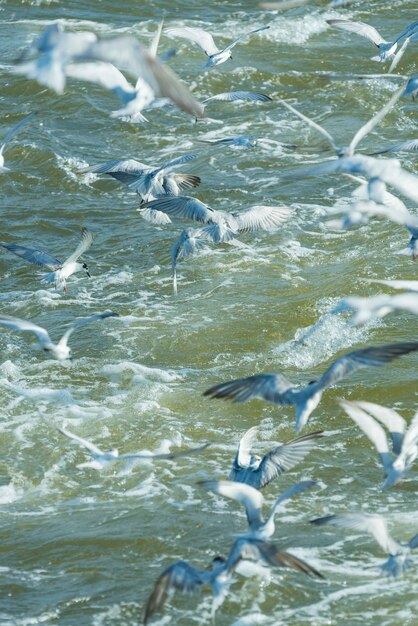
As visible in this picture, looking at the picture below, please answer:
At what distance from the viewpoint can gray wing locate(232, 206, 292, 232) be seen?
39.3 ft

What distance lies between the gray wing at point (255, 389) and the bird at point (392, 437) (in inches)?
17.4

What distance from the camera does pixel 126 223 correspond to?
1510 centimetres

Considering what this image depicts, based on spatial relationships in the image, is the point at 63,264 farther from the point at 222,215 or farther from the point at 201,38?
the point at 201,38

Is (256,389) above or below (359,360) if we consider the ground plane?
below

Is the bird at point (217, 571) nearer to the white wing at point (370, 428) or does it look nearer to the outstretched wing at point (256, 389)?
the white wing at point (370, 428)

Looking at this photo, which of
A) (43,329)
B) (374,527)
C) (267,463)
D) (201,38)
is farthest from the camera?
(201,38)

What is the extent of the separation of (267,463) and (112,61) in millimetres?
2903

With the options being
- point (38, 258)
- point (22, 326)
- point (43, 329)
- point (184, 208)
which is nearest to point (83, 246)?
point (38, 258)

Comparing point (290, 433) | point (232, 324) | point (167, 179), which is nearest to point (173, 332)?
point (232, 324)

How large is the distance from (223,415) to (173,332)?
1806 mm

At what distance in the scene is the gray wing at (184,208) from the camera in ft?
39.8

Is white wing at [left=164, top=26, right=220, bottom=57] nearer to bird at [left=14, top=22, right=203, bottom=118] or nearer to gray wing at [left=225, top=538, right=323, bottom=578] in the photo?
bird at [left=14, top=22, right=203, bottom=118]

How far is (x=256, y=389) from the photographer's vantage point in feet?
26.6

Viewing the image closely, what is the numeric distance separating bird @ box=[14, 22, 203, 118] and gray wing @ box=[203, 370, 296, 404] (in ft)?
5.98
